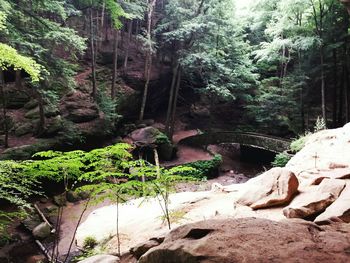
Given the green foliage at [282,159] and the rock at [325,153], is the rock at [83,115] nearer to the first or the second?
the green foliage at [282,159]

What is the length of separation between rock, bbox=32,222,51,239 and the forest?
11cm

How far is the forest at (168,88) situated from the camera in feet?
44.2

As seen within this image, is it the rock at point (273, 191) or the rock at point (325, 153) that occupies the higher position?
the rock at point (325, 153)

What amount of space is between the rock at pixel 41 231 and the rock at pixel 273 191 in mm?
7502

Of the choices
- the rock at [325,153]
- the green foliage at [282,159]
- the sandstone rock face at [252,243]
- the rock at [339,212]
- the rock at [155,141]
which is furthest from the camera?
the rock at [155,141]

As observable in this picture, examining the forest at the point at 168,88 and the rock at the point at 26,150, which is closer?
the rock at the point at 26,150

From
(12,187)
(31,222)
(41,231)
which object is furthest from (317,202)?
(31,222)

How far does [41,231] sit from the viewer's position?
1072 cm

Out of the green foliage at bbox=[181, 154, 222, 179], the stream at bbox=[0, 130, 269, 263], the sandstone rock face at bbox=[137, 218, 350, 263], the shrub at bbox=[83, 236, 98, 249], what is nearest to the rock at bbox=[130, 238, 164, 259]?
the sandstone rock face at bbox=[137, 218, 350, 263]

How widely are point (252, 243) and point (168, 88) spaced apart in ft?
78.5

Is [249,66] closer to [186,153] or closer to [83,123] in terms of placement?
[186,153]

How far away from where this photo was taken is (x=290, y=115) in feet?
70.1

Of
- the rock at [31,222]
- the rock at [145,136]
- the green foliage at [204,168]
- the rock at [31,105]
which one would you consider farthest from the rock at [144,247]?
the rock at [145,136]

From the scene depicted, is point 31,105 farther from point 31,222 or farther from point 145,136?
point 31,222
